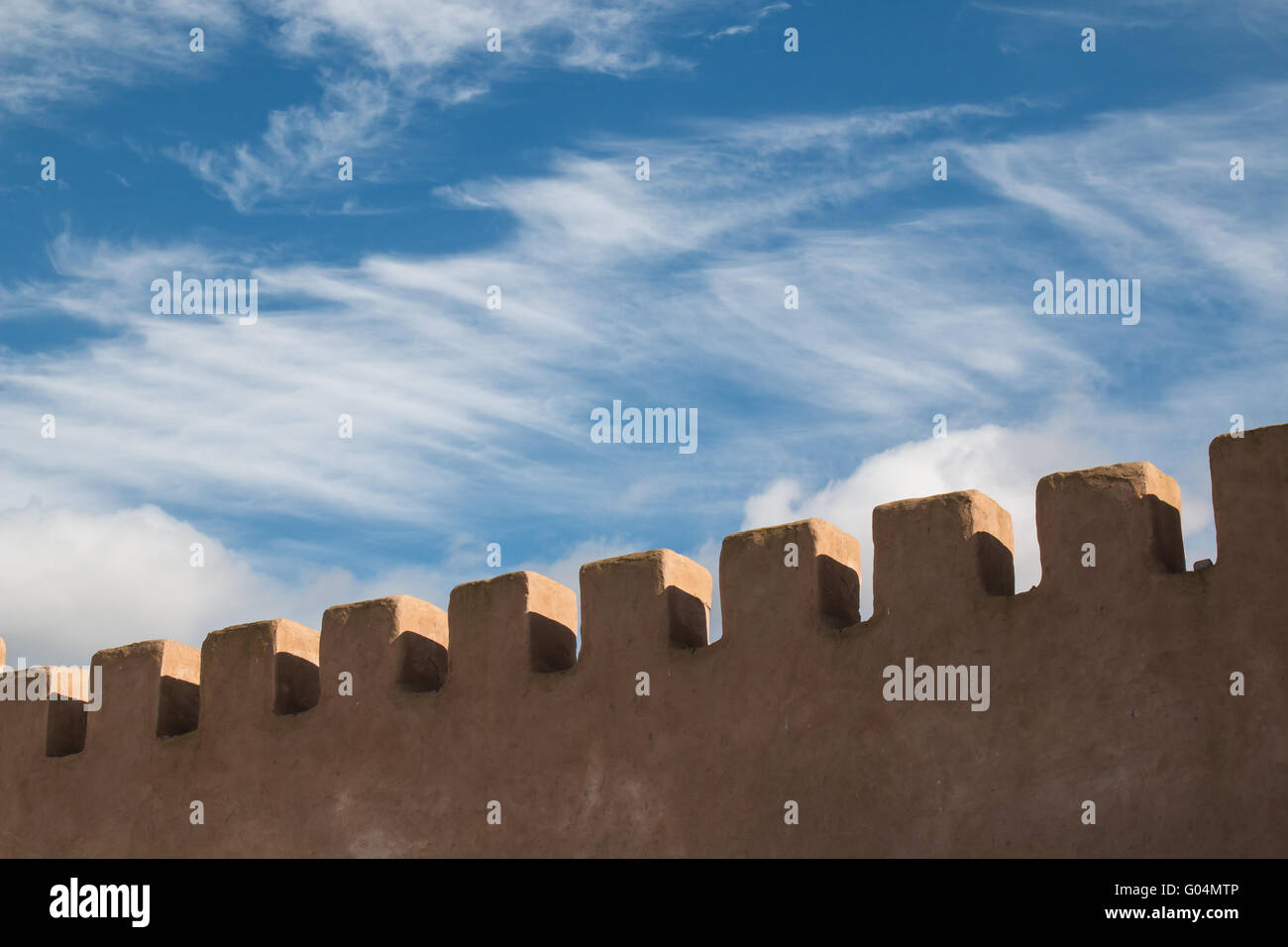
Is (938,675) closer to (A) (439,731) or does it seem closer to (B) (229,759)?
(A) (439,731)

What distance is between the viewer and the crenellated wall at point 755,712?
22.4 ft

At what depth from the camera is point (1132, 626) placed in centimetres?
703

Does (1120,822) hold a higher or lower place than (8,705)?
lower

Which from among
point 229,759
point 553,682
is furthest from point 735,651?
point 229,759

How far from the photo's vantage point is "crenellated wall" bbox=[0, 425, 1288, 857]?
684 centimetres

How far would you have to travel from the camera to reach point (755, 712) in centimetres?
800

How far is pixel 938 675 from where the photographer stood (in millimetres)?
7477
